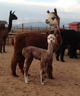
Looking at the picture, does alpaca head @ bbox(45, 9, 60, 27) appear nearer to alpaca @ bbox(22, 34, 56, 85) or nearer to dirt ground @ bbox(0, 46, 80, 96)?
alpaca @ bbox(22, 34, 56, 85)

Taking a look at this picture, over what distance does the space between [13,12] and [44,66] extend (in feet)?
21.8

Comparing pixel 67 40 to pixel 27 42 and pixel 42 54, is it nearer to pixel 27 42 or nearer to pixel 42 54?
pixel 27 42

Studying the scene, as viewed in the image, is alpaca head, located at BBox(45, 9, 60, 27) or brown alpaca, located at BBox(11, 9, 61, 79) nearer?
brown alpaca, located at BBox(11, 9, 61, 79)

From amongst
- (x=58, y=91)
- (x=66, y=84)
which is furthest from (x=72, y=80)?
(x=58, y=91)

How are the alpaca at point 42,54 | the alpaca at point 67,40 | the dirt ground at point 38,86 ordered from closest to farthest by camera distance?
the dirt ground at point 38,86, the alpaca at point 42,54, the alpaca at point 67,40

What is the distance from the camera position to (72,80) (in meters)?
5.31

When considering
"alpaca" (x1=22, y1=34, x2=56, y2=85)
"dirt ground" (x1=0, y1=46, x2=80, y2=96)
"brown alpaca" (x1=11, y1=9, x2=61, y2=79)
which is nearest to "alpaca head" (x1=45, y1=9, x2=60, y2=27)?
"brown alpaca" (x1=11, y1=9, x2=61, y2=79)

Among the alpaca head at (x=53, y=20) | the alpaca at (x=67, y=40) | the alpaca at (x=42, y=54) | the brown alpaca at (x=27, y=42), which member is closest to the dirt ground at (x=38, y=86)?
the alpaca at (x=42, y=54)

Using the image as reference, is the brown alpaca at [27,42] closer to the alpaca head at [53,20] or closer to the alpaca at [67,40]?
the alpaca head at [53,20]

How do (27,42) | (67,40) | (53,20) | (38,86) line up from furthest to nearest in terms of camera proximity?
(67,40)
(53,20)
(27,42)
(38,86)

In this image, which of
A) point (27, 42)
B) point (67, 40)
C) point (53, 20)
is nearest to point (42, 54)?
point (27, 42)

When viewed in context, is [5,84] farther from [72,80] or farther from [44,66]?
[72,80]

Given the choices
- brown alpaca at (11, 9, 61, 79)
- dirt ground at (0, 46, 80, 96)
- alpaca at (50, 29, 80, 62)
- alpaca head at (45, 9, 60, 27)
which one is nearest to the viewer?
dirt ground at (0, 46, 80, 96)

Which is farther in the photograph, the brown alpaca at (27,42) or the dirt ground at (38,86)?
the brown alpaca at (27,42)
